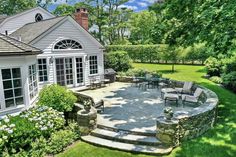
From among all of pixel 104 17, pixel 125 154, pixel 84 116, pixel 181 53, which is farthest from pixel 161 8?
pixel 104 17

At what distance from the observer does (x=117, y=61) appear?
22.0m

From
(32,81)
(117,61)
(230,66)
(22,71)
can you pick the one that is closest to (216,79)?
(230,66)

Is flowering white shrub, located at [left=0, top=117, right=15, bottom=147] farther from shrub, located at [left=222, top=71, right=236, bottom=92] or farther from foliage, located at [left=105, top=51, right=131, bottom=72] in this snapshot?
foliage, located at [left=105, top=51, right=131, bottom=72]

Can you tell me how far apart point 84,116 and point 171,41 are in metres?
7.96

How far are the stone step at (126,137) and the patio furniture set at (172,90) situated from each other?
13.9 ft

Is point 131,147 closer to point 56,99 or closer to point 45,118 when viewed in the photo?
point 45,118

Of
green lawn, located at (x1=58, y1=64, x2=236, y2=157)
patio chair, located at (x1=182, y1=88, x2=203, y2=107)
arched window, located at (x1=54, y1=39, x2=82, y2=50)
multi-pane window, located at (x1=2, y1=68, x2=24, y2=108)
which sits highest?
arched window, located at (x1=54, y1=39, x2=82, y2=50)

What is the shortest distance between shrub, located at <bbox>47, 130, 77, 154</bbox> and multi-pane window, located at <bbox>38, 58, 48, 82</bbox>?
7.26 m

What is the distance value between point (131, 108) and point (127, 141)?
364 centimetres

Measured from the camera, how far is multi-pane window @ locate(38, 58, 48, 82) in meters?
15.1

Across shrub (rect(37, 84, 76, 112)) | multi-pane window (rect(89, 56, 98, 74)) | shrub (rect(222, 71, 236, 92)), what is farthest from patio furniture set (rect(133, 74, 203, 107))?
shrub (rect(37, 84, 76, 112))

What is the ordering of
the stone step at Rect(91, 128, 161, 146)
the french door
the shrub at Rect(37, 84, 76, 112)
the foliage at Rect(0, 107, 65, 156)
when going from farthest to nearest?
the french door
the shrub at Rect(37, 84, 76, 112)
the stone step at Rect(91, 128, 161, 146)
the foliage at Rect(0, 107, 65, 156)

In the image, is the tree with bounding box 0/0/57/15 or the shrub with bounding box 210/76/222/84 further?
the tree with bounding box 0/0/57/15

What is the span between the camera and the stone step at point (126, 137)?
26.5ft
